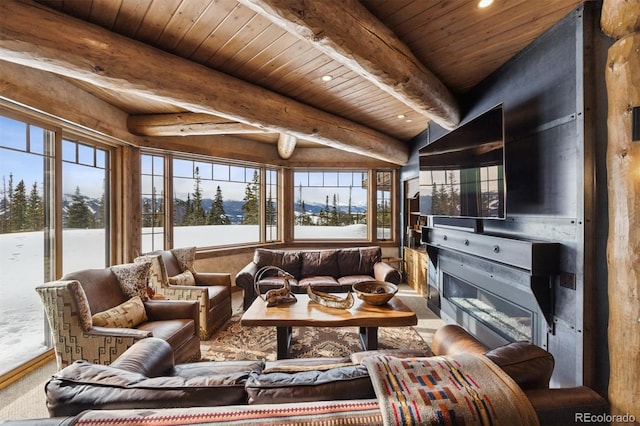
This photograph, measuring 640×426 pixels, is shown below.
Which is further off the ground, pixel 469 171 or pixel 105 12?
pixel 105 12

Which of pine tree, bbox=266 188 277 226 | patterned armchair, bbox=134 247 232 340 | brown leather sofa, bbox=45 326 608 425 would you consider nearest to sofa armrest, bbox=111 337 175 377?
brown leather sofa, bbox=45 326 608 425

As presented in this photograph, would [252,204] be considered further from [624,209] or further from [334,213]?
[624,209]

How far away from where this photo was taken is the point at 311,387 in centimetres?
92

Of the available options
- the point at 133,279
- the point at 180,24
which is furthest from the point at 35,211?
the point at 180,24

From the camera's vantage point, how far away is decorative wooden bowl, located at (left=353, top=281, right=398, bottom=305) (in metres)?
2.38

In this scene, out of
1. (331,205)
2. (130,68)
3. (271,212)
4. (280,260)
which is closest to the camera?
(130,68)

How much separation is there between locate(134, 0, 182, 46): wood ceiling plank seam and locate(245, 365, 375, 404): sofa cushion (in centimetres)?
215

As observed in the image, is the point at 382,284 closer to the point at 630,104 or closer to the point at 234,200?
the point at 630,104

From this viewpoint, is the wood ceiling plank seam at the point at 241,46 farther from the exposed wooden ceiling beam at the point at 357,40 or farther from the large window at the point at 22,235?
the large window at the point at 22,235

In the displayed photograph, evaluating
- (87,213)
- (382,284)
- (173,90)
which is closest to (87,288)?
(87,213)

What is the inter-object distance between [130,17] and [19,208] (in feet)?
6.36

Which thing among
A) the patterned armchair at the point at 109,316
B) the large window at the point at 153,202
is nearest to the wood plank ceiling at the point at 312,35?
the large window at the point at 153,202

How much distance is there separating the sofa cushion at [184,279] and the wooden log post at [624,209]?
354 centimetres

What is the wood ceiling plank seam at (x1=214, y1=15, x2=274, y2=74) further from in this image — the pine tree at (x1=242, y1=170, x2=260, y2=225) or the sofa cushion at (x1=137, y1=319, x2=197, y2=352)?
the pine tree at (x1=242, y1=170, x2=260, y2=225)
